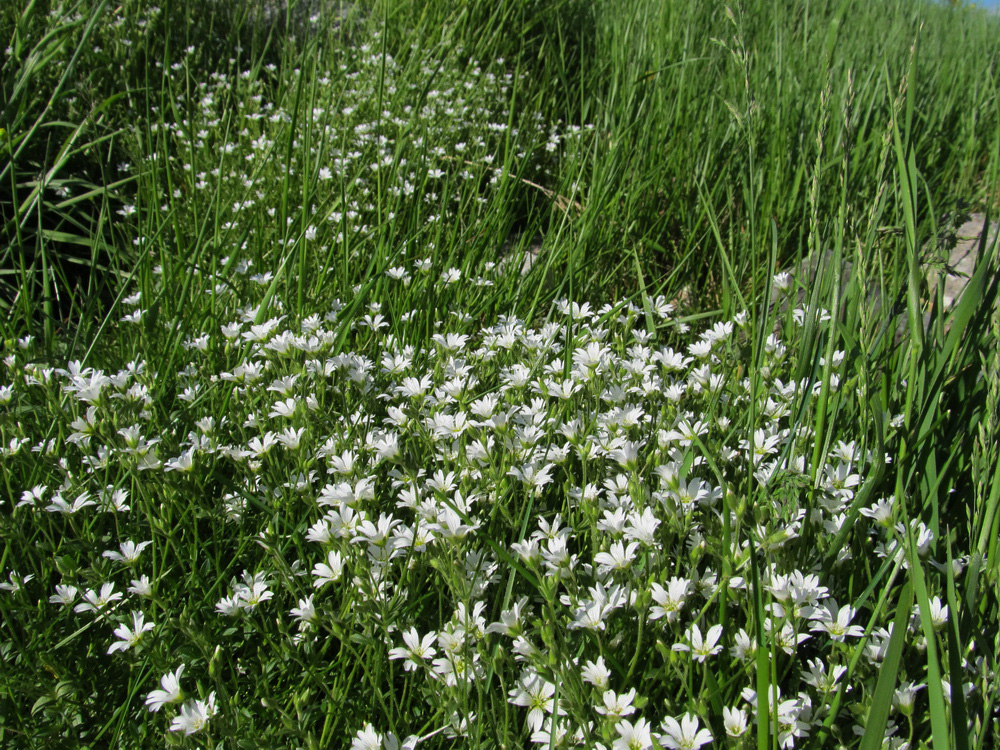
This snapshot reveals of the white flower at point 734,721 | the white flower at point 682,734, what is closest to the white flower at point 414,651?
the white flower at point 682,734

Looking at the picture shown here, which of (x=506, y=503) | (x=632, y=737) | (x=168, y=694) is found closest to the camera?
(x=632, y=737)

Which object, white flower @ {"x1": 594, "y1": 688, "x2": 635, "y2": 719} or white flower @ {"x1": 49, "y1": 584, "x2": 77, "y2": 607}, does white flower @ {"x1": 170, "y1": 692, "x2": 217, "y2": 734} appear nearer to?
white flower @ {"x1": 49, "y1": 584, "x2": 77, "y2": 607}

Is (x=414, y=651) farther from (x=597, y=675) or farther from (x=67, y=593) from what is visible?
(x=67, y=593)

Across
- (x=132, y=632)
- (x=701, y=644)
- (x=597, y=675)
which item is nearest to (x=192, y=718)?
(x=132, y=632)

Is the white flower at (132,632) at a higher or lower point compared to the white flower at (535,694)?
lower

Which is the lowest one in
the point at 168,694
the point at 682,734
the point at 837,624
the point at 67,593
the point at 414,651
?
the point at 67,593

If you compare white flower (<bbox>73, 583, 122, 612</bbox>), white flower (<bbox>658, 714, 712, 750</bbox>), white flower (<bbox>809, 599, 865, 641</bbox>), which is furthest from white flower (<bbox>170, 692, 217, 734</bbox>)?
white flower (<bbox>809, 599, 865, 641</bbox>)

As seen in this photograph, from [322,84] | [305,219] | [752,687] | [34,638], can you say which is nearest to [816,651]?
[752,687]

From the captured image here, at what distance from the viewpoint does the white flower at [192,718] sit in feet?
4.21

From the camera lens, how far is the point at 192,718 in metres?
1.31

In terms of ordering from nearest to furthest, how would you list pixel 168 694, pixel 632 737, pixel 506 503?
1. pixel 632 737
2. pixel 168 694
3. pixel 506 503

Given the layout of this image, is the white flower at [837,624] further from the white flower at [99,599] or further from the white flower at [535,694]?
the white flower at [99,599]

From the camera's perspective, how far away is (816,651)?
160 cm

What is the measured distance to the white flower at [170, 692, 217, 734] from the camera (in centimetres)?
128
